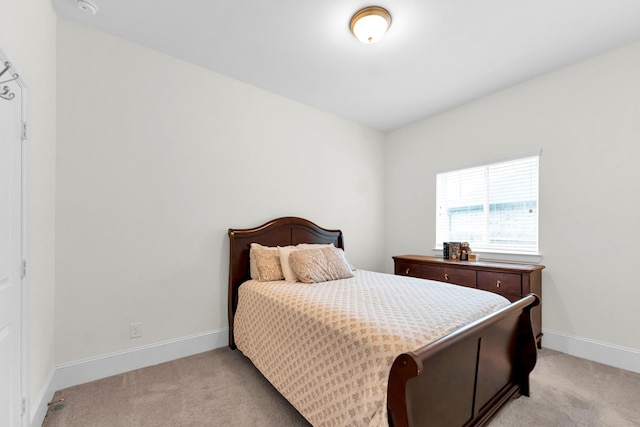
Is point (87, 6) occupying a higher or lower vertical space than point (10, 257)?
higher

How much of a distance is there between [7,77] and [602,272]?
13.8ft

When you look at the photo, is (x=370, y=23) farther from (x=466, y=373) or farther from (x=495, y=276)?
(x=495, y=276)

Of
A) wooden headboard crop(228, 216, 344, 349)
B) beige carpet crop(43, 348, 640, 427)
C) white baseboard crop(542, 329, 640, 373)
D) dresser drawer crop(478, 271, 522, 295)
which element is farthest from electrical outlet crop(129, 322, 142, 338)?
white baseboard crop(542, 329, 640, 373)

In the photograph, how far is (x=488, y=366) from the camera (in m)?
1.65

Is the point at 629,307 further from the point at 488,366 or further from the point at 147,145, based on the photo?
the point at 147,145

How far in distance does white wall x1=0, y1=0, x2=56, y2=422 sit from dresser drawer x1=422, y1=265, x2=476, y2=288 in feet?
10.7

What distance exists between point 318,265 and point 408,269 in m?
1.39

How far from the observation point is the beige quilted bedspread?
1.29 metres

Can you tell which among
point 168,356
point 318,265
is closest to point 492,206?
point 318,265

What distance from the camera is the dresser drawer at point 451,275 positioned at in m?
2.91

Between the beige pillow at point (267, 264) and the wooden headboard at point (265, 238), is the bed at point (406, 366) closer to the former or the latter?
the beige pillow at point (267, 264)

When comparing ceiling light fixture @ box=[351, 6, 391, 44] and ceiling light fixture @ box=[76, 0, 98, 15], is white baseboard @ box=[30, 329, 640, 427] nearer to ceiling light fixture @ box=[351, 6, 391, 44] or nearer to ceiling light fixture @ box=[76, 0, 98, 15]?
ceiling light fixture @ box=[76, 0, 98, 15]

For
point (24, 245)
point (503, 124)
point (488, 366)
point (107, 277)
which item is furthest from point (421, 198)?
point (24, 245)

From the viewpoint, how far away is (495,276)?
8.94ft
